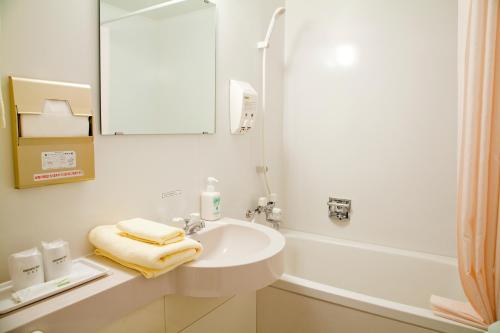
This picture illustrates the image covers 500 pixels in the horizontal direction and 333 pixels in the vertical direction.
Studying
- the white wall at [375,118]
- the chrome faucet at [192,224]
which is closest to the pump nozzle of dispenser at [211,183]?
the chrome faucet at [192,224]

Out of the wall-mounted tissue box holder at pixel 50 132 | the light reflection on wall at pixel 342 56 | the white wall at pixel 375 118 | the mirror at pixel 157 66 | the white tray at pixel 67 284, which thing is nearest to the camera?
the white tray at pixel 67 284

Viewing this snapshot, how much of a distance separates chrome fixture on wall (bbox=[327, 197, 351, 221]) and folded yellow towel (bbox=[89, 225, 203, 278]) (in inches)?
52.8

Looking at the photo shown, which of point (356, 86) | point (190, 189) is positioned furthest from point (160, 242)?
point (356, 86)

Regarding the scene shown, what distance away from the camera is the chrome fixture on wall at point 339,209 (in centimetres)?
216

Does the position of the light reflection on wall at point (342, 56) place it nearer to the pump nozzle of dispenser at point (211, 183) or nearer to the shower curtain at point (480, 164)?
the shower curtain at point (480, 164)

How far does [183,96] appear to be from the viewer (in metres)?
1.47

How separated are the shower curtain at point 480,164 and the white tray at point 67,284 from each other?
4.27 ft

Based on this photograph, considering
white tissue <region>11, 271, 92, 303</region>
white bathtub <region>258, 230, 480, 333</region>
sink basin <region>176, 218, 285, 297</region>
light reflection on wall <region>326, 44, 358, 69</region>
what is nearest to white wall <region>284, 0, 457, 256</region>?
light reflection on wall <region>326, 44, 358, 69</region>

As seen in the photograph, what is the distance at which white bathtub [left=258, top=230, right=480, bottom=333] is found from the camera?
1.39m

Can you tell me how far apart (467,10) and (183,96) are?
121 cm

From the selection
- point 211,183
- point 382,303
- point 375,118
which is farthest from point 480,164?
point 211,183

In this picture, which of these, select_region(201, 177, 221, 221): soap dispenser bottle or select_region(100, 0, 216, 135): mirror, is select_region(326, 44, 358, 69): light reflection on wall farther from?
select_region(201, 177, 221, 221): soap dispenser bottle

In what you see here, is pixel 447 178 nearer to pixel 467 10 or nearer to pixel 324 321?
pixel 467 10

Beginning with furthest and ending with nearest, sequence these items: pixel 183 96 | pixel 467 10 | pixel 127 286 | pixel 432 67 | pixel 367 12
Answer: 1. pixel 367 12
2. pixel 432 67
3. pixel 183 96
4. pixel 467 10
5. pixel 127 286
